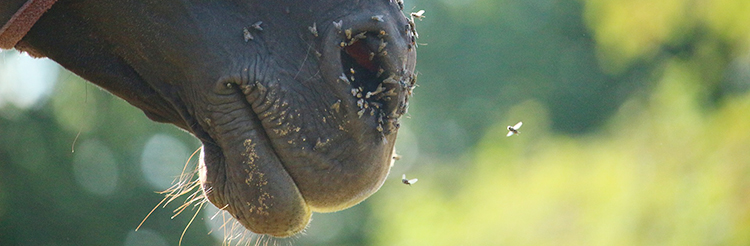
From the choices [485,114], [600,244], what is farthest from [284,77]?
[485,114]

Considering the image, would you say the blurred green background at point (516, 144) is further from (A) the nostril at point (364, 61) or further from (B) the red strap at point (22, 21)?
(A) the nostril at point (364, 61)

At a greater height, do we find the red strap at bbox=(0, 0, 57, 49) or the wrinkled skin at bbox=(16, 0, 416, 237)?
the red strap at bbox=(0, 0, 57, 49)

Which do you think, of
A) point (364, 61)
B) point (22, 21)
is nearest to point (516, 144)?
point (364, 61)

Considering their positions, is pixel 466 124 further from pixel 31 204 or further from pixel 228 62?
pixel 228 62

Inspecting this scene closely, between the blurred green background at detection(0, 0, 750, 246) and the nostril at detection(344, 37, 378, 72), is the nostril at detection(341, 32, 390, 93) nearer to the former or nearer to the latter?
the nostril at detection(344, 37, 378, 72)

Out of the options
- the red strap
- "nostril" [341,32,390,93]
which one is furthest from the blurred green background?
"nostril" [341,32,390,93]

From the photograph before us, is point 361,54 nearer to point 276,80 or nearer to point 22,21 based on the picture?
point 276,80
